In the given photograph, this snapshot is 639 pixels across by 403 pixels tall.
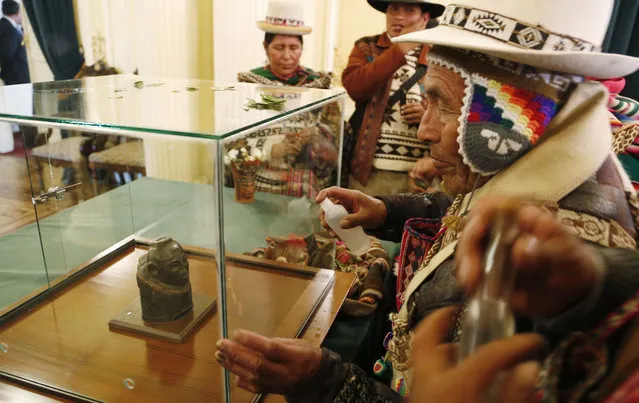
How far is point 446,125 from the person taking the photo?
856mm

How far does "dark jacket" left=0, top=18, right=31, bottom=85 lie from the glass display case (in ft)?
11.9

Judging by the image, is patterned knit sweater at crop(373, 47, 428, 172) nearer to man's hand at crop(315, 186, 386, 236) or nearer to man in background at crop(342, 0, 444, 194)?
man in background at crop(342, 0, 444, 194)

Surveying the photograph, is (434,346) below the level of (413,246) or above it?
above

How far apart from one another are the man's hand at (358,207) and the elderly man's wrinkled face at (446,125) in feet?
1.23

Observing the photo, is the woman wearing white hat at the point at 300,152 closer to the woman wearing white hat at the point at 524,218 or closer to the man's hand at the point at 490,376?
the woman wearing white hat at the point at 524,218

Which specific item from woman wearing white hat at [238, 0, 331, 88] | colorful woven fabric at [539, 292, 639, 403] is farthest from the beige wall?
colorful woven fabric at [539, 292, 639, 403]

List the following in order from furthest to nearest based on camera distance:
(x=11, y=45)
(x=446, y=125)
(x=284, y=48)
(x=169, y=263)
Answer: (x=11, y=45) → (x=284, y=48) → (x=169, y=263) → (x=446, y=125)

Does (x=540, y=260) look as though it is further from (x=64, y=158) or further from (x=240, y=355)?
(x=64, y=158)

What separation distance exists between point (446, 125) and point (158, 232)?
728 millimetres

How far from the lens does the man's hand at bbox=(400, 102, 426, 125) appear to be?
2.10 metres

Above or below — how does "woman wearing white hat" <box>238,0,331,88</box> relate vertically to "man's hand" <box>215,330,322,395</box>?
above

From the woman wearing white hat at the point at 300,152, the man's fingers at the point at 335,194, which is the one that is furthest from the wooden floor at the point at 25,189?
the man's fingers at the point at 335,194

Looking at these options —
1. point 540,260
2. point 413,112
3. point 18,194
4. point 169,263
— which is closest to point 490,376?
point 540,260

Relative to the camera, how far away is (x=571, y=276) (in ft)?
1.56
